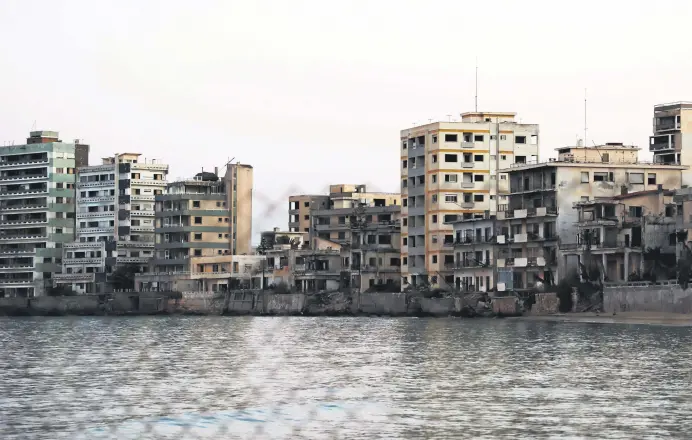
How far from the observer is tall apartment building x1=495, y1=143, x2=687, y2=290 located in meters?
143

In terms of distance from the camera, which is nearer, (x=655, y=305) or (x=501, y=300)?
(x=655, y=305)

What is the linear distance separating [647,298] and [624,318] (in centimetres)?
302

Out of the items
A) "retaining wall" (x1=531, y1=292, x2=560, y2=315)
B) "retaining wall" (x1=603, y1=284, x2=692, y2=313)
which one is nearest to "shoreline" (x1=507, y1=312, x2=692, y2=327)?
"retaining wall" (x1=603, y1=284, x2=692, y2=313)

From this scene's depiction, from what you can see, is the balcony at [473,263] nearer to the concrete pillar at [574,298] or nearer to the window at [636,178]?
the window at [636,178]

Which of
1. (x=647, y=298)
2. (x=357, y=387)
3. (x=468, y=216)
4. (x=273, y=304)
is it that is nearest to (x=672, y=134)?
(x=468, y=216)

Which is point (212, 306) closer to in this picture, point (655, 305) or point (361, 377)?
point (655, 305)

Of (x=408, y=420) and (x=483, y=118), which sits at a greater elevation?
(x=483, y=118)

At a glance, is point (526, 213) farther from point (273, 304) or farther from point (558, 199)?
point (273, 304)

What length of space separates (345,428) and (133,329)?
92.0m

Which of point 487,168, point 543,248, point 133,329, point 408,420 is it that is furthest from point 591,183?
point 408,420

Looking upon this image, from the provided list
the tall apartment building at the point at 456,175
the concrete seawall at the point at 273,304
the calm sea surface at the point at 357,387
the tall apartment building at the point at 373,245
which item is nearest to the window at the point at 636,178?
the concrete seawall at the point at 273,304

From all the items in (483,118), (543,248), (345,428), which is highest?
(483,118)

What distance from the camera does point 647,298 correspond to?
121m

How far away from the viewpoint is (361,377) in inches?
2643
